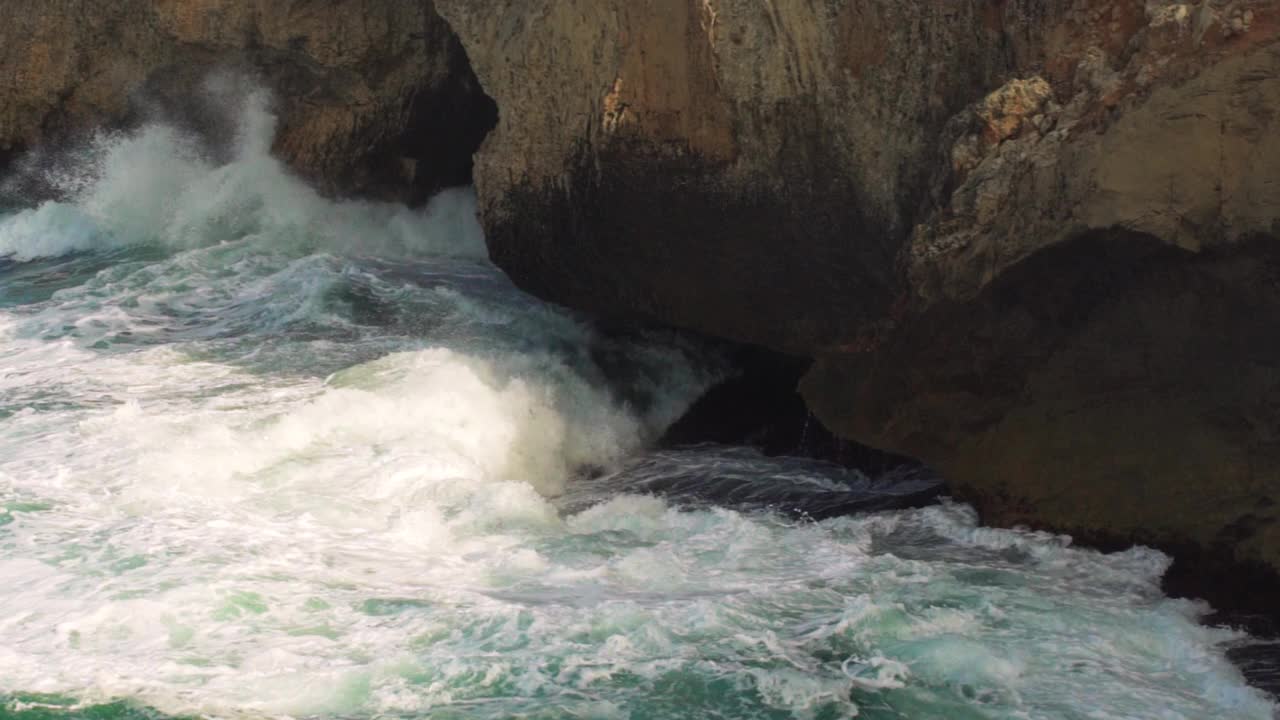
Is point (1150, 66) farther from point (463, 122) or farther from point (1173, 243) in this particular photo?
point (463, 122)

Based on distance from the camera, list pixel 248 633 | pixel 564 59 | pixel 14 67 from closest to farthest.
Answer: pixel 248 633 → pixel 564 59 → pixel 14 67

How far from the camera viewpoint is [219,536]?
269 inches

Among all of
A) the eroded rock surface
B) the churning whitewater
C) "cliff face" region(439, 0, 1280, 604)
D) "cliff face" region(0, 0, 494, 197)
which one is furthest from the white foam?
the eroded rock surface

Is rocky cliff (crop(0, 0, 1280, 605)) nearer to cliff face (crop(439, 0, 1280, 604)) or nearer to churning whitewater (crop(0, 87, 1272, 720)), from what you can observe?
cliff face (crop(439, 0, 1280, 604))

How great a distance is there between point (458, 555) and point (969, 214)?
2.98 meters

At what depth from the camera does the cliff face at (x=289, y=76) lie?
1228cm

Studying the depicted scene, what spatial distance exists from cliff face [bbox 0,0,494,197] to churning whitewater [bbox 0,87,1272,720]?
1.90 m

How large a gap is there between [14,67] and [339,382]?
6.67m

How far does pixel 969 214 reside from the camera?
730 cm

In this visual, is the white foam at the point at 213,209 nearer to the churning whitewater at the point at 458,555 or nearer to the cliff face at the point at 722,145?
the churning whitewater at the point at 458,555

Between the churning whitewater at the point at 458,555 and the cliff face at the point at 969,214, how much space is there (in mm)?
513

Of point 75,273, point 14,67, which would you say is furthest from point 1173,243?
point 14,67

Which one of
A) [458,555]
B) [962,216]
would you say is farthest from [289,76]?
[962,216]

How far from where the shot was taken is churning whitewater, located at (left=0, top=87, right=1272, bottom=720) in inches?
218
